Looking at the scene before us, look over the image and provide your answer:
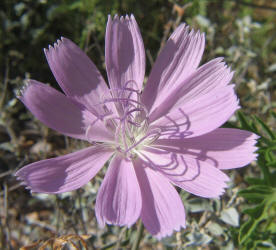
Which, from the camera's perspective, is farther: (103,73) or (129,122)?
(103,73)

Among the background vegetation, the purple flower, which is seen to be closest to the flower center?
the purple flower

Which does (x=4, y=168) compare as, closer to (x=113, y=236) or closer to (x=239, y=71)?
(x=113, y=236)

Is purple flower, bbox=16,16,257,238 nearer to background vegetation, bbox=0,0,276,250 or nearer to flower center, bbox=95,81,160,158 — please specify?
flower center, bbox=95,81,160,158

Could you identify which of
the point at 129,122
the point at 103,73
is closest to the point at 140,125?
the point at 129,122

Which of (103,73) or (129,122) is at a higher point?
(103,73)

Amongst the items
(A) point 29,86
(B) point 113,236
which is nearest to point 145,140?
(A) point 29,86

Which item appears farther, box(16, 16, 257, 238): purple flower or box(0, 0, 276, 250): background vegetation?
box(0, 0, 276, 250): background vegetation

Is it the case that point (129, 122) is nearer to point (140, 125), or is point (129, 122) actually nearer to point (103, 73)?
point (140, 125)
